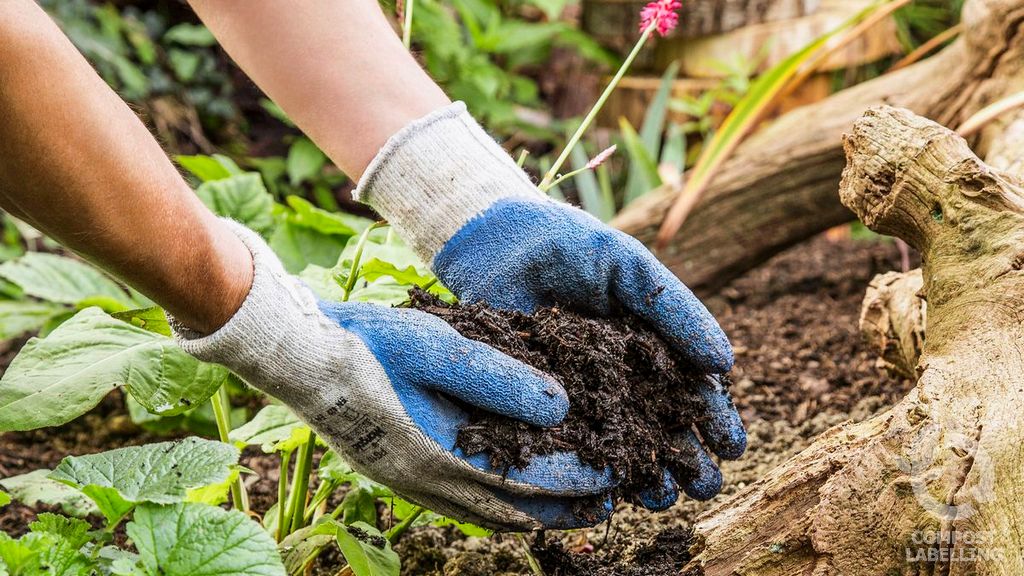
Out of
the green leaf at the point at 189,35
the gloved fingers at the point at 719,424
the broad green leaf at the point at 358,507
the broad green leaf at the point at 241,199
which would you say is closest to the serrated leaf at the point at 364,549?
the broad green leaf at the point at 358,507

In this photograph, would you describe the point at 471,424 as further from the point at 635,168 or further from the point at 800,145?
the point at 635,168

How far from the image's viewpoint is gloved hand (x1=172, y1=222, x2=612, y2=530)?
49.5 inches

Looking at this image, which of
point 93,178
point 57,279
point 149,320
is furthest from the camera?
point 57,279

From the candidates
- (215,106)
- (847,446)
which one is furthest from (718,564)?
(215,106)

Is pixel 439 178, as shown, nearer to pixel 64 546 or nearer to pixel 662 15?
pixel 662 15

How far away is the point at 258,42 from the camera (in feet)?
→ 5.06

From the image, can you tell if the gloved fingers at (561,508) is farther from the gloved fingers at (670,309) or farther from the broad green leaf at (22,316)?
the broad green leaf at (22,316)

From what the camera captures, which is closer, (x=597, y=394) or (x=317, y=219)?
(x=597, y=394)

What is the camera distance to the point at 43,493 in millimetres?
1449

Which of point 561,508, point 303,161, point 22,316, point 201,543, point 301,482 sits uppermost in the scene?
point 201,543

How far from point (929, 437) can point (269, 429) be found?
1.01 meters

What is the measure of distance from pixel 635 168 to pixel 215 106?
2.07 meters

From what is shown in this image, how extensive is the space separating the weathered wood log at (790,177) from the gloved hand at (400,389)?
183cm

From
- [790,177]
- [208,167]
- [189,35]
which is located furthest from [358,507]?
[189,35]
